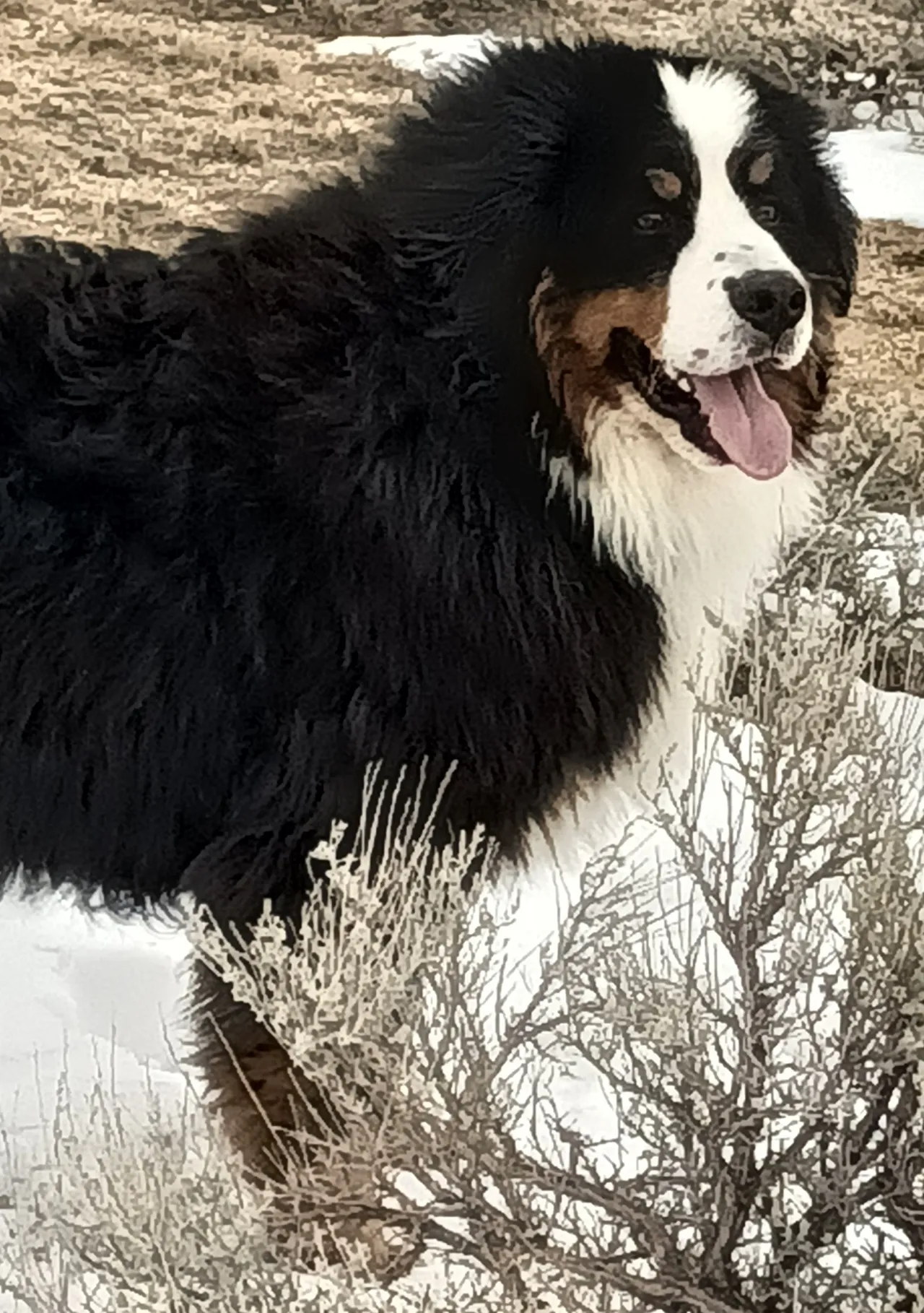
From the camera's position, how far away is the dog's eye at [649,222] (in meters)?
1.43

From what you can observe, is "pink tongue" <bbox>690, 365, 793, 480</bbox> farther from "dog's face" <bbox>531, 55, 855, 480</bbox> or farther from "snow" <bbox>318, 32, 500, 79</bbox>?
"snow" <bbox>318, 32, 500, 79</bbox>

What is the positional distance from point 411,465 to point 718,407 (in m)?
0.27

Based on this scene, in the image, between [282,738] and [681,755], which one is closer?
[282,738]

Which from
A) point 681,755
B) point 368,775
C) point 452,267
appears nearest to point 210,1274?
point 368,775

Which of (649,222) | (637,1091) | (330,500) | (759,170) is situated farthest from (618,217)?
(637,1091)

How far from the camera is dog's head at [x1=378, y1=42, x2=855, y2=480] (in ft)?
4.65

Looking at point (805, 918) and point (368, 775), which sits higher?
point (368, 775)

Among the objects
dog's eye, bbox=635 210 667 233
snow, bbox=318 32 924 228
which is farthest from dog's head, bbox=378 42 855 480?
snow, bbox=318 32 924 228

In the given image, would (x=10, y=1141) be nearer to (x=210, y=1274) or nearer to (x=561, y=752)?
(x=210, y=1274)

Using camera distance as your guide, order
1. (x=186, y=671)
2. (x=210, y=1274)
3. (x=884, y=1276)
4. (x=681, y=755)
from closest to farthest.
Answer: (x=210, y=1274)
(x=884, y=1276)
(x=186, y=671)
(x=681, y=755)

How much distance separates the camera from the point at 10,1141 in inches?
68.0

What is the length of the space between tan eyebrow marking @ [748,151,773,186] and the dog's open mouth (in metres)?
0.17

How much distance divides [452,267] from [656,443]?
239 mm

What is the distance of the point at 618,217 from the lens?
143cm
